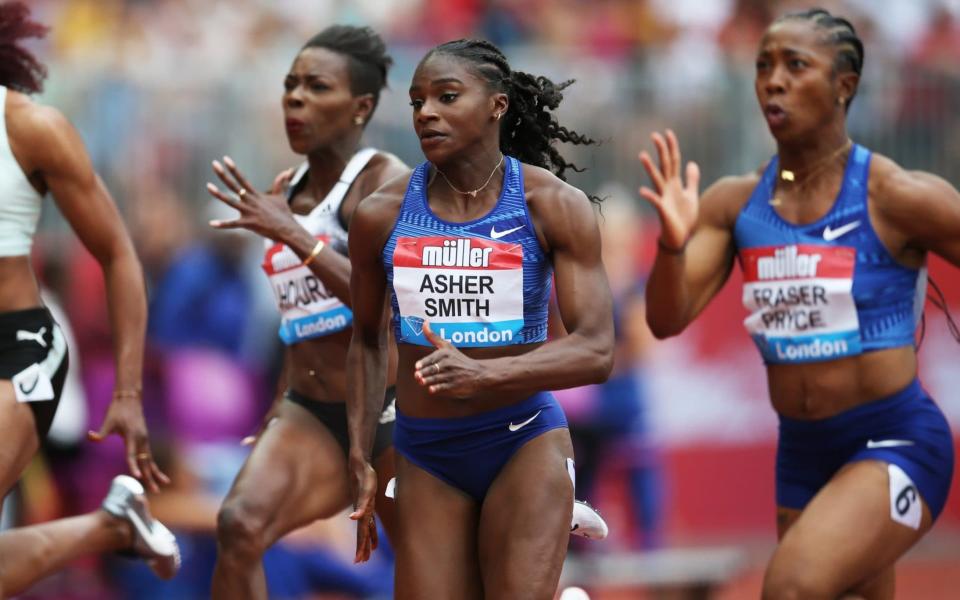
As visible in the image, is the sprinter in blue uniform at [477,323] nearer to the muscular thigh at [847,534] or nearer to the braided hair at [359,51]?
the muscular thigh at [847,534]

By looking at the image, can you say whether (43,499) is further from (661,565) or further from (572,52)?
(572,52)

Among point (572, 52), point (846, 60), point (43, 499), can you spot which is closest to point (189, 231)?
point (43, 499)

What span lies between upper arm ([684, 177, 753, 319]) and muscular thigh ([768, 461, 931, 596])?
3.36 feet

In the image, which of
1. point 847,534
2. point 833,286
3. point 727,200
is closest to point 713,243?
point 727,200

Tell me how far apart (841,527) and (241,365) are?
6.32m

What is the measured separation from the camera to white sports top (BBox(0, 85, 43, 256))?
20.7 feet

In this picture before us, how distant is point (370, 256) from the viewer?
236 inches

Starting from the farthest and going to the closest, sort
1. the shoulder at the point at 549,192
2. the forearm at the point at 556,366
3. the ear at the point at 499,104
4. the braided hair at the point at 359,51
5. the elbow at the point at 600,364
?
the braided hair at the point at 359,51
the ear at the point at 499,104
the shoulder at the point at 549,192
the elbow at the point at 600,364
the forearm at the point at 556,366

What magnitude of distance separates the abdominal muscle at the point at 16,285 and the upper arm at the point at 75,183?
0.30 metres

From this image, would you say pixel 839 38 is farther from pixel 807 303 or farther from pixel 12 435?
pixel 12 435

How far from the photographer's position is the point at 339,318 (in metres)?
7.11

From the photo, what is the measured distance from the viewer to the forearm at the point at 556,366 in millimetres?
5473

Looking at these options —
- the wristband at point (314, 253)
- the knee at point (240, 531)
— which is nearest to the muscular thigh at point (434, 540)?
the knee at point (240, 531)

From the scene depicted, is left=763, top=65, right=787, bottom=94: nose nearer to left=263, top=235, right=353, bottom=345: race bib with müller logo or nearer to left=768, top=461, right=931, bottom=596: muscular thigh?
left=768, top=461, right=931, bottom=596: muscular thigh
